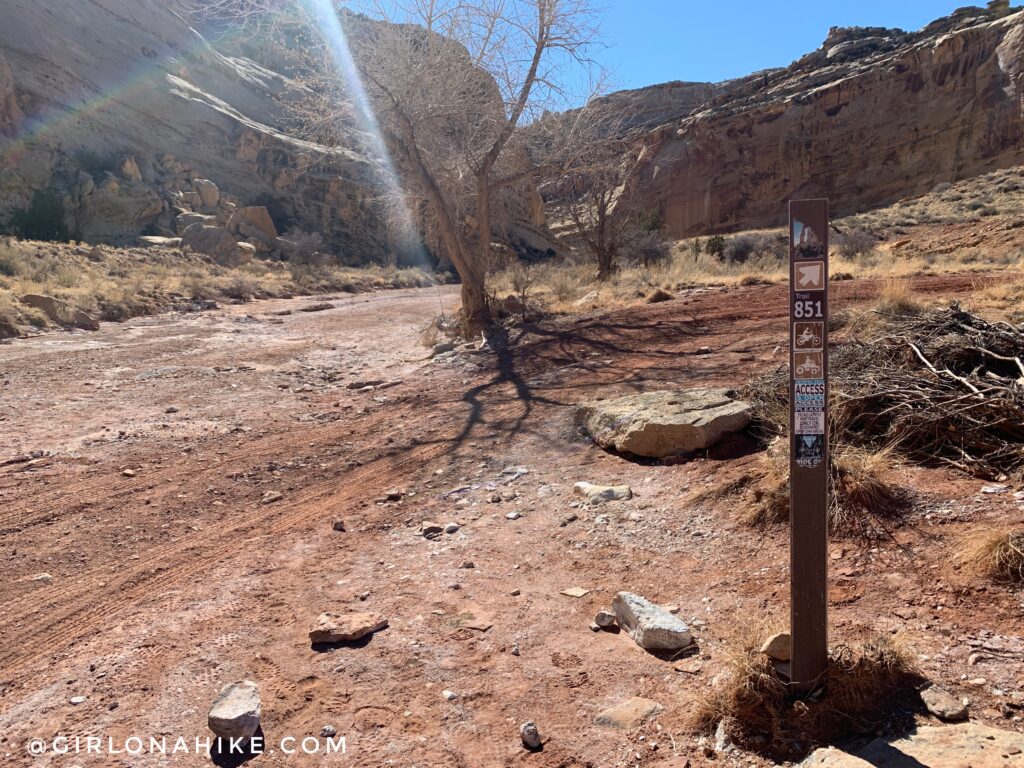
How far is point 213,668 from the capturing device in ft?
10.5

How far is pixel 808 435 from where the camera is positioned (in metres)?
2.32

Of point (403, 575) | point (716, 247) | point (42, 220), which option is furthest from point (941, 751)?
point (42, 220)

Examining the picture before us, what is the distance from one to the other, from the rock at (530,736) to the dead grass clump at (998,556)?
208cm

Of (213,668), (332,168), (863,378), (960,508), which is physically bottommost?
(213,668)

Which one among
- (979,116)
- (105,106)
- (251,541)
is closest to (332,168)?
(105,106)

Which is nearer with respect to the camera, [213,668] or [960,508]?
[213,668]

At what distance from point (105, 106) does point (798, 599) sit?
45.2 metres

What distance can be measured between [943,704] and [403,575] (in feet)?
9.07

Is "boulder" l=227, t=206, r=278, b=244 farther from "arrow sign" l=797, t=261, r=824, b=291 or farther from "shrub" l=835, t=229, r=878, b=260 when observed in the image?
"arrow sign" l=797, t=261, r=824, b=291

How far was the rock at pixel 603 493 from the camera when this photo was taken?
4770 mm

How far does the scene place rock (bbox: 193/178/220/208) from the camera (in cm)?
3762

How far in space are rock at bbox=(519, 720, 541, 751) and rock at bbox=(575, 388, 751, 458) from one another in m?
2.98

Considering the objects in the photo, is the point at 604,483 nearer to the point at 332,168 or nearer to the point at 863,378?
the point at 863,378

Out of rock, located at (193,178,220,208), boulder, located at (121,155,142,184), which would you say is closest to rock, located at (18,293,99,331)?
boulder, located at (121,155,142,184)
